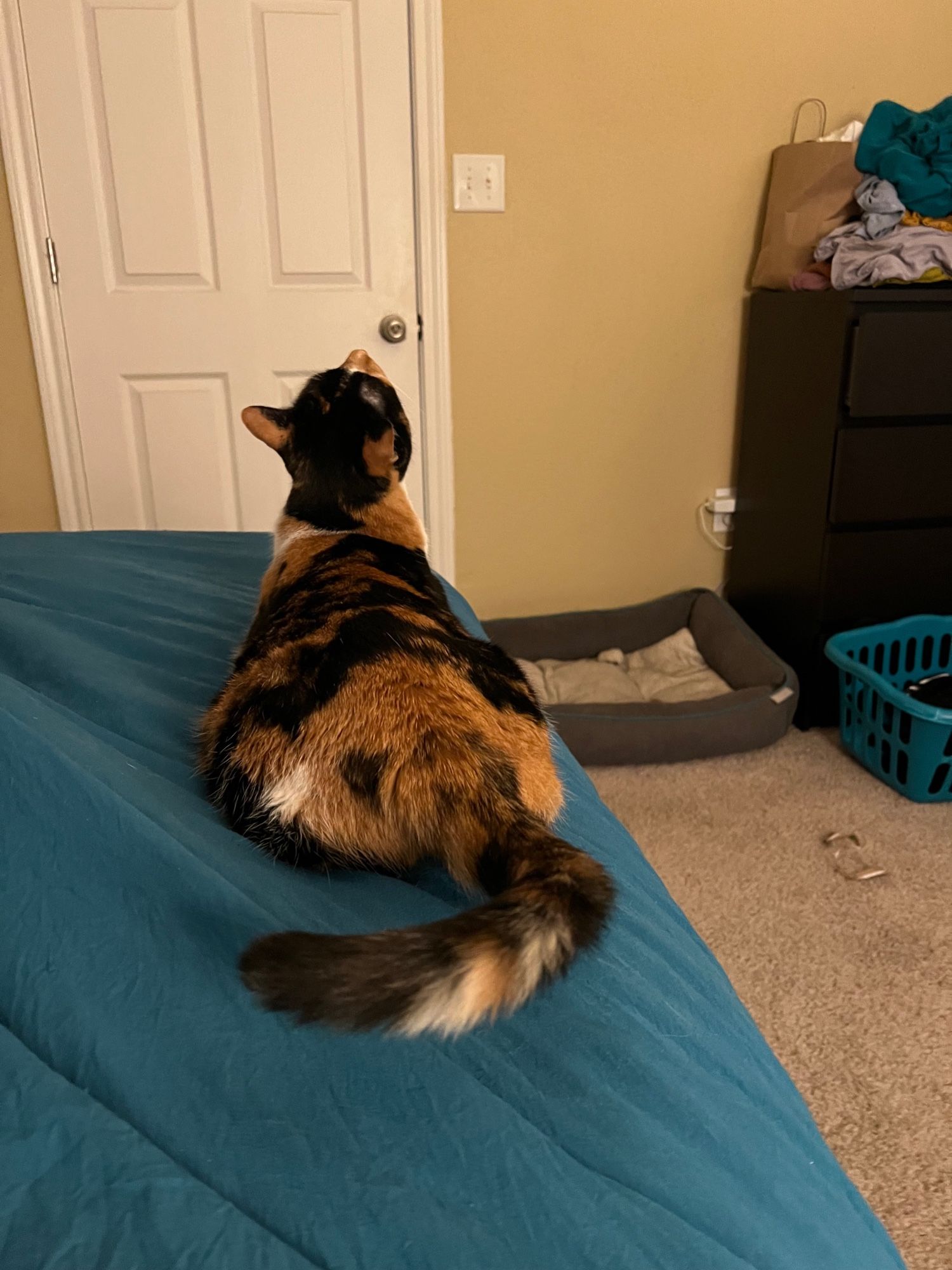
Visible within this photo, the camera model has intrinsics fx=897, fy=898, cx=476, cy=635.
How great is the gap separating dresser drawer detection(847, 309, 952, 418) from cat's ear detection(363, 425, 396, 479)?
1384 millimetres

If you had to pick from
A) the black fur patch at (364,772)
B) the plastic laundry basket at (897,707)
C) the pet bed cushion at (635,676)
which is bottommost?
the pet bed cushion at (635,676)

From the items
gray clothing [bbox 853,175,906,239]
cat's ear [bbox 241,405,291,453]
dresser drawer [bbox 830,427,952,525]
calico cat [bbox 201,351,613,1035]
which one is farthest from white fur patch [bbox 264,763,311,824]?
gray clothing [bbox 853,175,906,239]

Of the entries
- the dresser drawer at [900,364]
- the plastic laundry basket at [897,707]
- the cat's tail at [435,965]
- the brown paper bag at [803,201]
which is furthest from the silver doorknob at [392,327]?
the cat's tail at [435,965]

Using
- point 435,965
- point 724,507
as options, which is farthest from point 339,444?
point 724,507

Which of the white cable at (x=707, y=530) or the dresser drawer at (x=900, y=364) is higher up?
the dresser drawer at (x=900, y=364)

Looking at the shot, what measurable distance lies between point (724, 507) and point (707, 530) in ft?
0.29

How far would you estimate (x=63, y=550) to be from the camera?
4.68 feet

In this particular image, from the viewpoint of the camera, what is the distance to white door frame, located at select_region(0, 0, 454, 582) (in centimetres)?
213

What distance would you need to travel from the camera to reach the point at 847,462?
Result: 2.17m

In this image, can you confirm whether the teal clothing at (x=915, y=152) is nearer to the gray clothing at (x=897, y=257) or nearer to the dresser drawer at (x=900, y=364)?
the gray clothing at (x=897, y=257)

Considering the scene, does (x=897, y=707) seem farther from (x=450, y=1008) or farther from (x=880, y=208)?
(x=450, y=1008)

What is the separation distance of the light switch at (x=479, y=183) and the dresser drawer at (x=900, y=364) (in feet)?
3.20

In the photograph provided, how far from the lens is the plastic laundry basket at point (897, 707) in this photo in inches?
76.7

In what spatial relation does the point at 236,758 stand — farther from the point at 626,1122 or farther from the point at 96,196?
the point at 96,196
